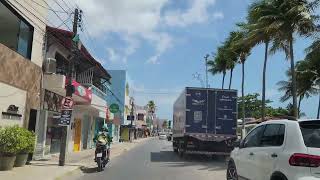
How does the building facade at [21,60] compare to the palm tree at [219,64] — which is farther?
the palm tree at [219,64]

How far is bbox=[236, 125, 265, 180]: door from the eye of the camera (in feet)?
34.8

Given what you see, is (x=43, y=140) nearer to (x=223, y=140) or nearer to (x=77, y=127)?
(x=223, y=140)

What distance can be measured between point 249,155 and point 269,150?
1.25m

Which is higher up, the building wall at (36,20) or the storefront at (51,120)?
the building wall at (36,20)

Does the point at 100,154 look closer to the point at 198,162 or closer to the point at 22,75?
the point at 22,75

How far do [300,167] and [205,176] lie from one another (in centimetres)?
1046

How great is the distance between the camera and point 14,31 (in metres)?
20.6

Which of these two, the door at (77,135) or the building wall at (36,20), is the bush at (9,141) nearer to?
the building wall at (36,20)

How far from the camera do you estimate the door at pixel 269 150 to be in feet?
30.6

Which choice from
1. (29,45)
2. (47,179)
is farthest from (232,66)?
(47,179)

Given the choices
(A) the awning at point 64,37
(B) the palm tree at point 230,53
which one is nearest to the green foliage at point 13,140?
(A) the awning at point 64,37

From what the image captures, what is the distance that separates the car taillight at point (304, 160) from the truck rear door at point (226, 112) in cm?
1876

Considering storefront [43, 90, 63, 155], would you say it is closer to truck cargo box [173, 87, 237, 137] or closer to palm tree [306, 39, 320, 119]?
truck cargo box [173, 87, 237, 137]

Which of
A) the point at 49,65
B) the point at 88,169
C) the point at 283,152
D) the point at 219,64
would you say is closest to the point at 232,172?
the point at 283,152
